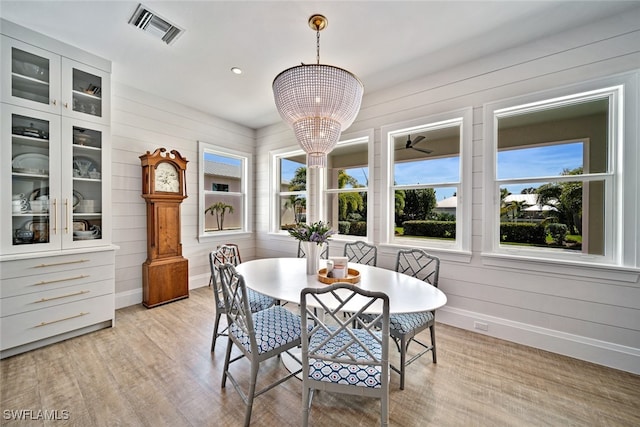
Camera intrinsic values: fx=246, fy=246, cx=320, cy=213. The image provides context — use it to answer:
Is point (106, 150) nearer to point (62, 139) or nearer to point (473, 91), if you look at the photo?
point (62, 139)

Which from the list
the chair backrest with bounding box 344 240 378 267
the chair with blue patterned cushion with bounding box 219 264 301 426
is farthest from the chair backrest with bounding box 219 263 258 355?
the chair backrest with bounding box 344 240 378 267

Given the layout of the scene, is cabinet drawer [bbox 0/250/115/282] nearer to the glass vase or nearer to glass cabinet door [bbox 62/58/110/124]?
glass cabinet door [bbox 62/58/110/124]

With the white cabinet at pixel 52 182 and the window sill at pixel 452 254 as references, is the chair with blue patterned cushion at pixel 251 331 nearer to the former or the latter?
the window sill at pixel 452 254

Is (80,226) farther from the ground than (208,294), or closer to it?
farther from the ground

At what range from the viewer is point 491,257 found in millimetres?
2500

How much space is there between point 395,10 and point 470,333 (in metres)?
3.10

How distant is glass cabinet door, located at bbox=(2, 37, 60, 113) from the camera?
213 centimetres

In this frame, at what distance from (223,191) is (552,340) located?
4695mm

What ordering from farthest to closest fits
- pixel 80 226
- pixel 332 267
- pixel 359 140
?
1. pixel 359 140
2. pixel 80 226
3. pixel 332 267

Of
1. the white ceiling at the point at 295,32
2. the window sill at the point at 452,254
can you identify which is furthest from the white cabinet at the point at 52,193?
the window sill at the point at 452,254

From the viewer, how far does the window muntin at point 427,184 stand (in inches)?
112

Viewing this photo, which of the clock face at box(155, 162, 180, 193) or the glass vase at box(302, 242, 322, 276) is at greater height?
the clock face at box(155, 162, 180, 193)

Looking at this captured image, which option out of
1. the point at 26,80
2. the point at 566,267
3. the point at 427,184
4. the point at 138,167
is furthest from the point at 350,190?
the point at 26,80

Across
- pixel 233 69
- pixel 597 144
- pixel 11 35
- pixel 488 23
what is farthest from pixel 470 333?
pixel 11 35
